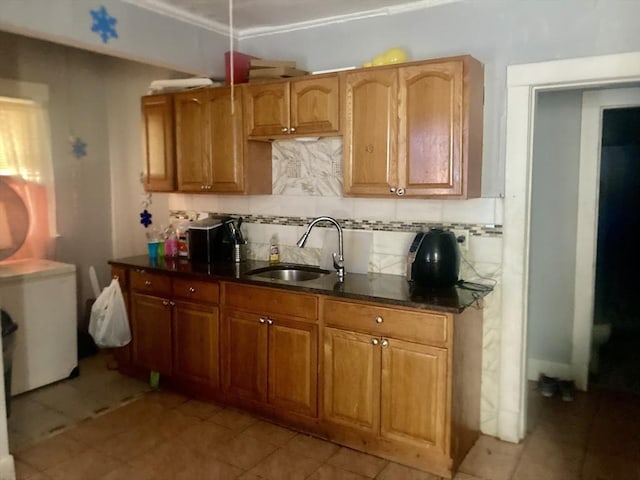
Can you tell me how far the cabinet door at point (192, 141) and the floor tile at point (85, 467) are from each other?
168 cm

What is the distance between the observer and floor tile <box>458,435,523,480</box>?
2.60 m

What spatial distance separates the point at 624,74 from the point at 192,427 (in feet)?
9.45

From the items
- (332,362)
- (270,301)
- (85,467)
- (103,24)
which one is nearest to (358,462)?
(332,362)

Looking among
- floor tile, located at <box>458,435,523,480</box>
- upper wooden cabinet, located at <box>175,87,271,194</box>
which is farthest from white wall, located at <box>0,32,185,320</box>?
floor tile, located at <box>458,435,523,480</box>

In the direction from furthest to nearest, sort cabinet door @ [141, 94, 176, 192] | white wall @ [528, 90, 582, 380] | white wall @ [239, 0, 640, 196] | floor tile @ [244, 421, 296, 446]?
cabinet door @ [141, 94, 176, 192] → white wall @ [528, 90, 582, 380] → floor tile @ [244, 421, 296, 446] → white wall @ [239, 0, 640, 196]

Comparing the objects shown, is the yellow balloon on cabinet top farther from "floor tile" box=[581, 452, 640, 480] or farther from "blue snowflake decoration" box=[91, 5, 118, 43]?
"floor tile" box=[581, 452, 640, 480]

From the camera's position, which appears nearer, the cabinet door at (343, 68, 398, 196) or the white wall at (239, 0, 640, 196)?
the white wall at (239, 0, 640, 196)

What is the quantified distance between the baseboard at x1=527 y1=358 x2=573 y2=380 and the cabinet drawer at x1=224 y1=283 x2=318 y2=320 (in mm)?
1787

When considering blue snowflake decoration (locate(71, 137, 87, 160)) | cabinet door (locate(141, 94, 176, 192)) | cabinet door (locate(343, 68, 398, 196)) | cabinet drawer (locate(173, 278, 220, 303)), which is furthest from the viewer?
blue snowflake decoration (locate(71, 137, 87, 160))

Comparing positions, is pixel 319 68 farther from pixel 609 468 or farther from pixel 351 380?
pixel 609 468

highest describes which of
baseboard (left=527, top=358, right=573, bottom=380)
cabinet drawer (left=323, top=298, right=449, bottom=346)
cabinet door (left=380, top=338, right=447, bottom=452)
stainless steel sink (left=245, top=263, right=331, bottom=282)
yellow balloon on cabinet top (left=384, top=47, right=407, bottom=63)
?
yellow balloon on cabinet top (left=384, top=47, right=407, bottom=63)

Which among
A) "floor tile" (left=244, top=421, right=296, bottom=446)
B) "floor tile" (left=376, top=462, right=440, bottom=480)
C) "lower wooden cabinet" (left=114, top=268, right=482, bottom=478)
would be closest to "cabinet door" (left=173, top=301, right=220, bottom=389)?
"lower wooden cabinet" (left=114, top=268, right=482, bottom=478)

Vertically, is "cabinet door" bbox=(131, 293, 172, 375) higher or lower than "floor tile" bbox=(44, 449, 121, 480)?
higher

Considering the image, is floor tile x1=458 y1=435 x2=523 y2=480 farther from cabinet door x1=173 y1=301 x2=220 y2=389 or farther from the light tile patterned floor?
cabinet door x1=173 y1=301 x2=220 y2=389
